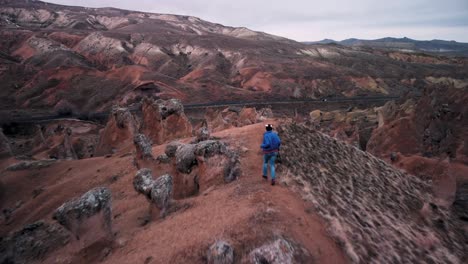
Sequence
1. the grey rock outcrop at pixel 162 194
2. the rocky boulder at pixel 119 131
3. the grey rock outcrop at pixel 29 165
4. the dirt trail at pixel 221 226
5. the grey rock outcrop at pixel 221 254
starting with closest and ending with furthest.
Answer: the grey rock outcrop at pixel 221 254
the dirt trail at pixel 221 226
the grey rock outcrop at pixel 162 194
the grey rock outcrop at pixel 29 165
the rocky boulder at pixel 119 131

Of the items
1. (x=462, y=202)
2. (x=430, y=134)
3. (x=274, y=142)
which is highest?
(x=274, y=142)

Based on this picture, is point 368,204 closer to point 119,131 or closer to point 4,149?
point 119,131

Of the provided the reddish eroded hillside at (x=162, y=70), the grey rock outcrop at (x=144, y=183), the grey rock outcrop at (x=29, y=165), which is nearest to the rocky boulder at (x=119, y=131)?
the grey rock outcrop at (x=29, y=165)

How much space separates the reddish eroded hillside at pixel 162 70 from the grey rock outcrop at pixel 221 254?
2424 inches

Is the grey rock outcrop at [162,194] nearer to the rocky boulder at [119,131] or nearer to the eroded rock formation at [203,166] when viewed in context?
the eroded rock formation at [203,166]

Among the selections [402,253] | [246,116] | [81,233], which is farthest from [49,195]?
[246,116]

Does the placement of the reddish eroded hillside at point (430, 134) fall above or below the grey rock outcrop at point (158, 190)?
below

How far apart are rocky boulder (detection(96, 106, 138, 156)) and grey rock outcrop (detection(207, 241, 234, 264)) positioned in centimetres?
2065

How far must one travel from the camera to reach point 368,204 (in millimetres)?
13578

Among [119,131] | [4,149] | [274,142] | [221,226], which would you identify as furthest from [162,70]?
[221,226]

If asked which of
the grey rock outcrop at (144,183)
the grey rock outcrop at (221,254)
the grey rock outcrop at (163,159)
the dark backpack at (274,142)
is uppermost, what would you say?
the dark backpack at (274,142)

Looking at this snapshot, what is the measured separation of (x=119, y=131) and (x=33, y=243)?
1569 centimetres

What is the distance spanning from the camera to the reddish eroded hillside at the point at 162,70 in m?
72.2

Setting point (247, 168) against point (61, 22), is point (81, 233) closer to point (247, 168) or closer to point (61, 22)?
point (247, 168)
